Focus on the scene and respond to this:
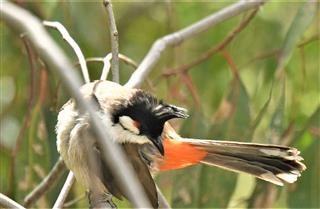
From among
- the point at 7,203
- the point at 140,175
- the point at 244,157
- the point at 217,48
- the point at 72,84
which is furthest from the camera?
the point at 217,48

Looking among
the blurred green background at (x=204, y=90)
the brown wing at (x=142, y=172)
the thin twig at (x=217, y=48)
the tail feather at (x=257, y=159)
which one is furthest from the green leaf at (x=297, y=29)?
the brown wing at (x=142, y=172)

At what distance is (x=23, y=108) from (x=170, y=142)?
704 mm

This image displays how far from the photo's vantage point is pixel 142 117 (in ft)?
5.16

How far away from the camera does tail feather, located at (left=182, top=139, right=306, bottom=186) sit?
75.7 inches

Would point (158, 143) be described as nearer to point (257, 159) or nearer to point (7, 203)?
point (7, 203)

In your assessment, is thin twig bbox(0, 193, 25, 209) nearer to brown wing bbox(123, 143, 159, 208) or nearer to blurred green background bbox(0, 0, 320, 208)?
brown wing bbox(123, 143, 159, 208)

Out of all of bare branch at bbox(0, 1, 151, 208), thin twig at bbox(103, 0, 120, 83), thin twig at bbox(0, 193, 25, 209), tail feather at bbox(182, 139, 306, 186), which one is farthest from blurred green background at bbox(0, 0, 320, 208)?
bare branch at bbox(0, 1, 151, 208)

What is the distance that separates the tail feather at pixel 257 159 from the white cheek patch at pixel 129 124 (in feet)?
1.02

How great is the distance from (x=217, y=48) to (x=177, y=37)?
366 millimetres

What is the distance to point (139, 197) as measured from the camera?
596 mm

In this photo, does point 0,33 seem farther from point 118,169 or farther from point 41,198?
Answer: point 118,169

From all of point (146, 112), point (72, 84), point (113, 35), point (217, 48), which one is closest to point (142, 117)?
point (146, 112)

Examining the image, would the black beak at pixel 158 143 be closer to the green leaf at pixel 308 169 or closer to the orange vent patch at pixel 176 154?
the orange vent patch at pixel 176 154

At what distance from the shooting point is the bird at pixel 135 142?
1.55 m
